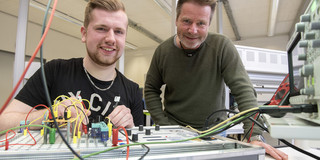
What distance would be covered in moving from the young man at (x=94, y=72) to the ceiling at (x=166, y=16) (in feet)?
9.78

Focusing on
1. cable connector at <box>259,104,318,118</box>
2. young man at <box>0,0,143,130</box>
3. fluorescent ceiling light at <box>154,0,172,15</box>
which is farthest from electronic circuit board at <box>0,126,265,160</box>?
fluorescent ceiling light at <box>154,0,172,15</box>

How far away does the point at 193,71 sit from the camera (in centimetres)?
121

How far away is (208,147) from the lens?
50cm

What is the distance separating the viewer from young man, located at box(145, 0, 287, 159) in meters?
1.06

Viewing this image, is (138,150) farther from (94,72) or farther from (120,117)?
(94,72)

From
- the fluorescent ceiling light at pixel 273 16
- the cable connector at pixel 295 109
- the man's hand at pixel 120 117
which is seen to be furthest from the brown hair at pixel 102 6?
the fluorescent ceiling light at pixel 273 16

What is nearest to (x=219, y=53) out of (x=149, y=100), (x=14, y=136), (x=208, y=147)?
(x=149, y=100)

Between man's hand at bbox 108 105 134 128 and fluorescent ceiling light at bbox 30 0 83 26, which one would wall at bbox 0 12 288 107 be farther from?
man's hand at bbox 108 105 134 128

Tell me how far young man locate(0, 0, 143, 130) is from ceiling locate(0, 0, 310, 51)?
2.98 metres

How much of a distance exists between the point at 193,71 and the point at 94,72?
21.8 inches

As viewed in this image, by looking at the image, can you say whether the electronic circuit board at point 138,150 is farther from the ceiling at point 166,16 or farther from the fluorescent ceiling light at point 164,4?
the fluorescent ceiling light at point 164,4

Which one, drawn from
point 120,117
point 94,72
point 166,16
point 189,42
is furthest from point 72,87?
point 166,16

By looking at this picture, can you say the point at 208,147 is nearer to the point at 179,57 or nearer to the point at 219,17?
the point at 179,57

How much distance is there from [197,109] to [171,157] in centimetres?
78
